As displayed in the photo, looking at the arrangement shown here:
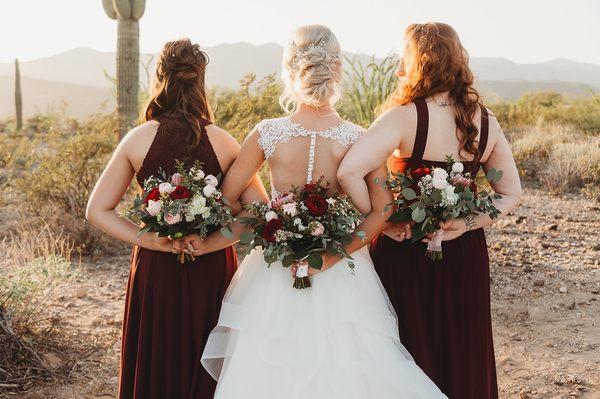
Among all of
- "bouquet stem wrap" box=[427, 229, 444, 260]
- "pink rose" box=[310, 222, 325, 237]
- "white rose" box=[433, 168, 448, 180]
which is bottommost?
"bouquet stem wrap" box=[427, 229, 444, 260]

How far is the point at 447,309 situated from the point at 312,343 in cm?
78

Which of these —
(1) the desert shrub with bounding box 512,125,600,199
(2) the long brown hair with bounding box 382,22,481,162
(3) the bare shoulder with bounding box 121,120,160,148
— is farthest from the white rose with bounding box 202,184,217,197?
(1) the desert shrub with bounding box 512,125,600,199

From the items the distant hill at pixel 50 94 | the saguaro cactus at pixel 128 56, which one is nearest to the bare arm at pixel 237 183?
the saguaro cactus at pixel 128 56

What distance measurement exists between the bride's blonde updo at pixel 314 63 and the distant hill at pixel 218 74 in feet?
188

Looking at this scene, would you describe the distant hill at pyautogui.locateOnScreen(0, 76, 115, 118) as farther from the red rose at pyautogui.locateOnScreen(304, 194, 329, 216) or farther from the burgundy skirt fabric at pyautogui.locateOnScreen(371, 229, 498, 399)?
the red rose at pyautogui.locateOnScreen(304, 194, 329, 216)

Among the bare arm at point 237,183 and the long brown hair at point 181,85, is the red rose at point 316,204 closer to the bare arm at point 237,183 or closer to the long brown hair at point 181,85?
the bare arm at point 237,183

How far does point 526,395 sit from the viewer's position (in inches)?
178

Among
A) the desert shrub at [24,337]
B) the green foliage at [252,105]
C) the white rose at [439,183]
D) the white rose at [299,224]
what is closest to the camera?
the white rose at [299,224]

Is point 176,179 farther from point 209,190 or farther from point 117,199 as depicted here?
point 117,199

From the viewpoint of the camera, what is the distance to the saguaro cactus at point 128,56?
1072 centimetres

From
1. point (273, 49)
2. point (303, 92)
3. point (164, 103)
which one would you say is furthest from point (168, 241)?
point (273, 49)

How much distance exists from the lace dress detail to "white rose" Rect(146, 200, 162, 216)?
56cm

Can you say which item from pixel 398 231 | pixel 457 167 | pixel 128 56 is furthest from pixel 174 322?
pixel 128 56

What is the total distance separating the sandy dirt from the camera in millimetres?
4648
